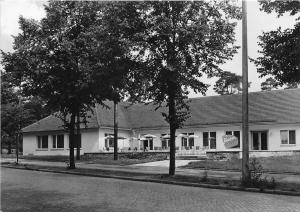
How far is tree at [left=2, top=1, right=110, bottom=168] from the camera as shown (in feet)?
82.0

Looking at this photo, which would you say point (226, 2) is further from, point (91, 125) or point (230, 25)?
point (91, 125)

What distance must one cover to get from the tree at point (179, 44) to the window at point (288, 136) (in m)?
22.4

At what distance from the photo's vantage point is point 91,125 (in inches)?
1799

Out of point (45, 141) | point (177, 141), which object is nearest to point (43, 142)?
point (45, 141)

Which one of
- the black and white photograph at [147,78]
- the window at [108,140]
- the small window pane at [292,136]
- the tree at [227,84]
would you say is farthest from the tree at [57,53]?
the tree at [227,84]

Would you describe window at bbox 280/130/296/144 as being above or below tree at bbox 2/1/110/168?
below

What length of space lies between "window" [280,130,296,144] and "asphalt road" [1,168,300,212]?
26.5 m

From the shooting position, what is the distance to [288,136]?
40875mm

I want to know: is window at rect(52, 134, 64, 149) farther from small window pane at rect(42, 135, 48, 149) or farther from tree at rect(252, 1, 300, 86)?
tree at rect(252, 1, 300, 86)

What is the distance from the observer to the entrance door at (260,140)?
42438mm

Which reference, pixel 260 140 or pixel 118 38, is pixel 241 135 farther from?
pixel 118 38

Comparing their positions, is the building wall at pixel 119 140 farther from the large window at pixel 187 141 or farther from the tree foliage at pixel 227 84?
the tree foliage at pixel 227 84

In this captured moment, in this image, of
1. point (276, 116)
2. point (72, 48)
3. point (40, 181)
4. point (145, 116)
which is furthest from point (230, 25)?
point (145, 116)

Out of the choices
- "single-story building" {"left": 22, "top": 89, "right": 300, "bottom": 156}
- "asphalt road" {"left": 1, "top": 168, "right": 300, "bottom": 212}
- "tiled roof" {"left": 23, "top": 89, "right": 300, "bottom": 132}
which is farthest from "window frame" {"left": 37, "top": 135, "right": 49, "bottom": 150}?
"asphalt road" {"left": 1, "top": 168, "right": 300, "bottom": 212}
